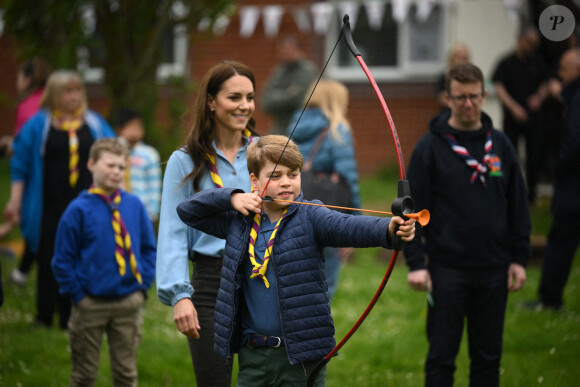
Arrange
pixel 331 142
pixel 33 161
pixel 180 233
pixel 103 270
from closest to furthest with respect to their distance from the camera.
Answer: pixel 180 233
pixel 103 270
pixel 331 142
pixel 33 161

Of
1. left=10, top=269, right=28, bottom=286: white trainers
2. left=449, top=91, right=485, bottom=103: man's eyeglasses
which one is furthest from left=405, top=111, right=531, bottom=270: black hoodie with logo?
left=10, top=269, right=28, bottom=286: white trainers

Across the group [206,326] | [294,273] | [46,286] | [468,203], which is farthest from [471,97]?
[46,286]

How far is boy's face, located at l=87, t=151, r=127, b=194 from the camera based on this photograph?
14.8 ft

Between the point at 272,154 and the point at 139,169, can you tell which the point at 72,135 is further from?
the point at 272,154

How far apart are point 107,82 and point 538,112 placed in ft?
17.5

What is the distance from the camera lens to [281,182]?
3.12 meters

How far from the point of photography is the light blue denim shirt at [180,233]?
338 cm

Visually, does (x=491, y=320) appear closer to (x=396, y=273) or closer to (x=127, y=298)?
(x=127, y=298)

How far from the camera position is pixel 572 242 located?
6.43 meters

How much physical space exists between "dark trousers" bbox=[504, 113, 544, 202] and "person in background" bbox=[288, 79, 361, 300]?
15.4 ft

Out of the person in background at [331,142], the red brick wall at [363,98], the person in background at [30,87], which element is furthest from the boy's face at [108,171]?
the red brick wall at [363,98]

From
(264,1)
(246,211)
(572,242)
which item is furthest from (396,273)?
(264,1)

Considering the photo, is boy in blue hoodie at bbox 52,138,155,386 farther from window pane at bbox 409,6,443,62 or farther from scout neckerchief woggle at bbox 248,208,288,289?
window pane at bbox 409,6,443,62

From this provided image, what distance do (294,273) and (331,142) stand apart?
9.29 ft
